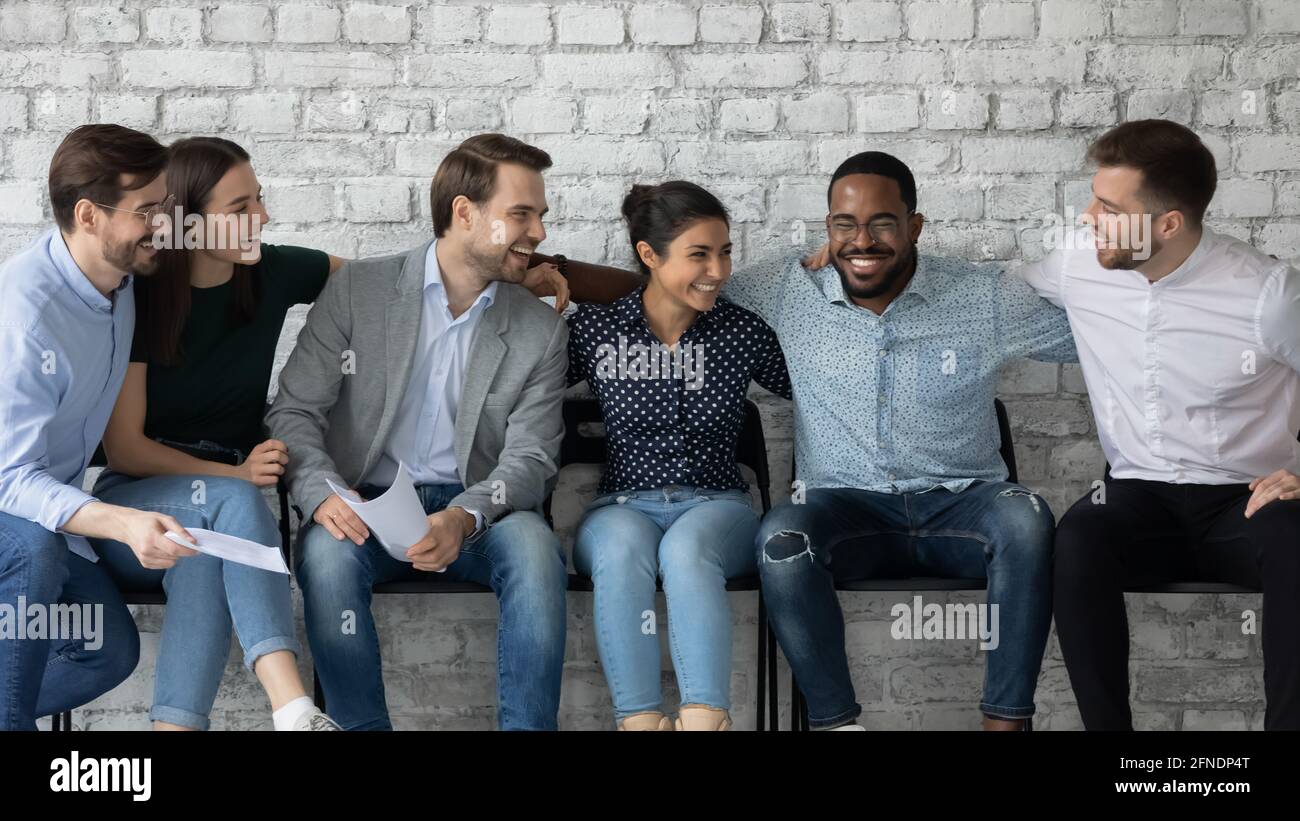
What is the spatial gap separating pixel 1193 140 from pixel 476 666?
74.8 inches

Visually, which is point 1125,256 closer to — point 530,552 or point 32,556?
point 530,552

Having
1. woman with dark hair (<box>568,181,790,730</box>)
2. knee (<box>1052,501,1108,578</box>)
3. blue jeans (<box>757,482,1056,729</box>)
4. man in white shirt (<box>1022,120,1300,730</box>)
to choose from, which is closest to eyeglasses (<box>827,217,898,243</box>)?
woman with dark hair (<box>568,181,790,730</box>)

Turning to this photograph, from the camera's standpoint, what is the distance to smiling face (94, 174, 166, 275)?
2330 millimetres

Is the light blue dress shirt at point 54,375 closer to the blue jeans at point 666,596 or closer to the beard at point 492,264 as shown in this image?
the beard at point 492,264

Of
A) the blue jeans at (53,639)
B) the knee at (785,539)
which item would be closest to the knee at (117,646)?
the blue jeans at (53,639)

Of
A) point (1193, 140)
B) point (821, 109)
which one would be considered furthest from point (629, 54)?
point (1193, 140)

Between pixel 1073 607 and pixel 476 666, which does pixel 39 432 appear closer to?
pixel 476 666

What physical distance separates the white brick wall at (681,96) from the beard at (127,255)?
0.61 metres

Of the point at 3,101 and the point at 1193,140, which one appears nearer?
the point at 1193,140

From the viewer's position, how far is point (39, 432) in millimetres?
2221

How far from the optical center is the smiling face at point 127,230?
2.33m

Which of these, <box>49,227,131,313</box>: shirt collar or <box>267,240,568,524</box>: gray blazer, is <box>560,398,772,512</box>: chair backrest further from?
<box>49,227,131,313</box>: shirt collar

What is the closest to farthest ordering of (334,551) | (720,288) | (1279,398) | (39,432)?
(39,432)
(334,551)
(1279,398)
(720,288)

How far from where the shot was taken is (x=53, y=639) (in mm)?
2299
